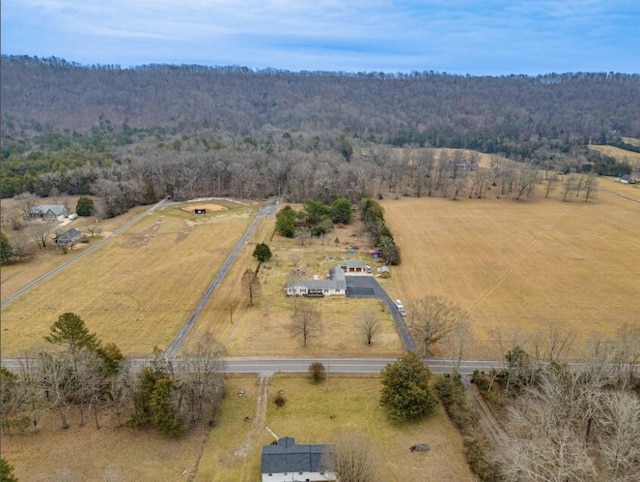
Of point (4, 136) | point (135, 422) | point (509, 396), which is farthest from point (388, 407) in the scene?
point (4, 136)

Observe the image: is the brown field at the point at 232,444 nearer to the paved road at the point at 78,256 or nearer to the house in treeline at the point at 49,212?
the paved road at the point at 78,256

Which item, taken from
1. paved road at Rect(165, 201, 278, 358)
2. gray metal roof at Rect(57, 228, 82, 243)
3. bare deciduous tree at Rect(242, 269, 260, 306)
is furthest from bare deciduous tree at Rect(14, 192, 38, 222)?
bare deciduous tree at Rect(242, 269, 260, 306)

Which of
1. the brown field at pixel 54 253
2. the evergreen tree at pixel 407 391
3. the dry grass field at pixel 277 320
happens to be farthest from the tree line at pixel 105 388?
the evergreen tree at pixel 407 391

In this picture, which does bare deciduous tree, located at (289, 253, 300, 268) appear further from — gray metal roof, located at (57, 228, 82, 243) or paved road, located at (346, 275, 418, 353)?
gray metal roof, located at (57, 228, 82, 243)

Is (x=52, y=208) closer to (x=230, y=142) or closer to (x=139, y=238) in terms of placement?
(x=139, y=238)

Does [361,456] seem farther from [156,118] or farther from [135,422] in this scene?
[156,118]

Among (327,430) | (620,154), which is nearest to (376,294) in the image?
(327,430)

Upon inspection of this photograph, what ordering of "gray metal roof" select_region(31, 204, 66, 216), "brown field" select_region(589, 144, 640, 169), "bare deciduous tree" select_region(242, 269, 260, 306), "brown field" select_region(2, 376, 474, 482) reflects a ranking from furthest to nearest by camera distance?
"brown field" select_region(589, 144, 640, 169) → "gray metal roof" select_region(31, 204, 66, 216) → "bare deciduous tree" select_region(242, 269, 260, 306) → "brown field" select_region(2, 376, 474, 482)
